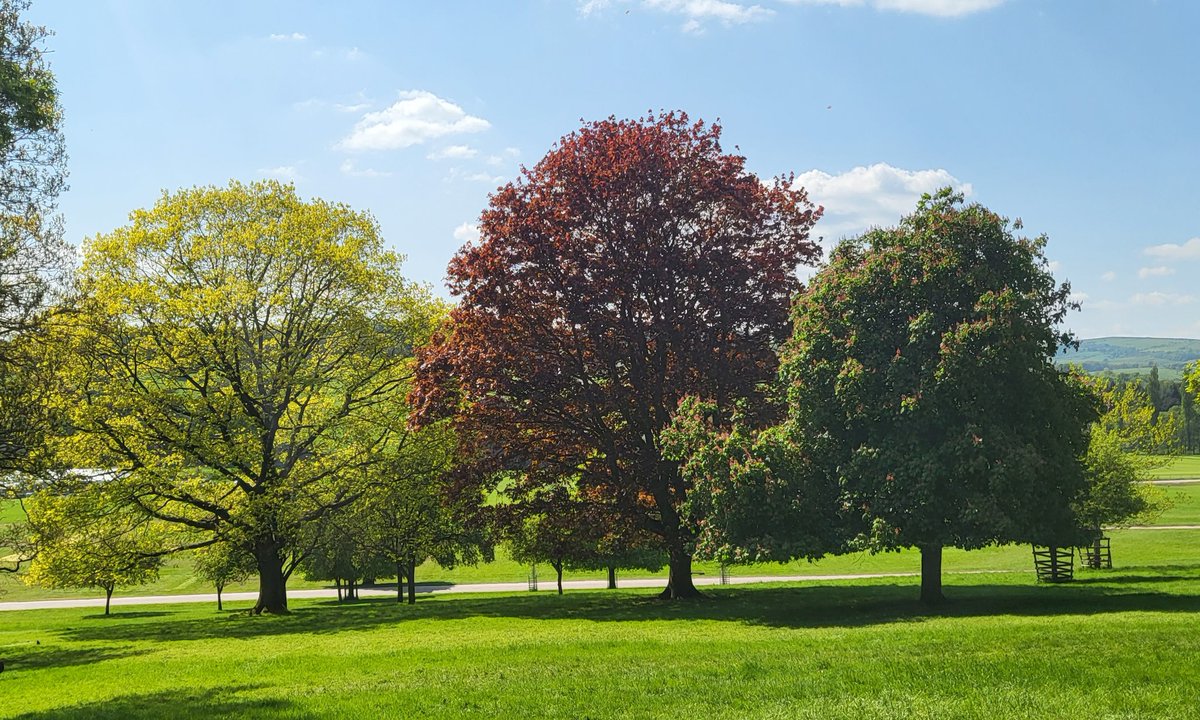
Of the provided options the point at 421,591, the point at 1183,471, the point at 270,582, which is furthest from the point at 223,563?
the point at 1183,471

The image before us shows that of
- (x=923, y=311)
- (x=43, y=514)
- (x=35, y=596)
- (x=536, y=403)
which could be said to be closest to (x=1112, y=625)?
(x=923, y=311)

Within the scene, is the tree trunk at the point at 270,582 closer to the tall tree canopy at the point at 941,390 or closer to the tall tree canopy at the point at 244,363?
the tall tree canopy at the point at 244,363

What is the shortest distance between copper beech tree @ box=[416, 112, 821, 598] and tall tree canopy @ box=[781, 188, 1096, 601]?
4.23m

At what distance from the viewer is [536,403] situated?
29.1 meters

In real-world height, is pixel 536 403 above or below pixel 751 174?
below

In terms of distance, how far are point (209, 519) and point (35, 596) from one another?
1520 inches

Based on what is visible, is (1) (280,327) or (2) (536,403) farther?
(1) (280,327)

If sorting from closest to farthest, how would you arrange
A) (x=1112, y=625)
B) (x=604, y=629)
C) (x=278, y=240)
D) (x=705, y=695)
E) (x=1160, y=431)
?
(x=705, y=695) < (x=1112, y=625) < (x=604, y=629) < (x=278, y=240) < (x=1160, y=431)

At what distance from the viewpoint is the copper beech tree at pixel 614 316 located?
28625 millimetres

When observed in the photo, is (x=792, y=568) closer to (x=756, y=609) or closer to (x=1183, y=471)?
(x=756, y=609)

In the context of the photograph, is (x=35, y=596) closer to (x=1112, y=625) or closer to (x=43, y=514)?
(x=43, y=514)

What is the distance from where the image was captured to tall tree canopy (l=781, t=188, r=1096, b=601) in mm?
21531

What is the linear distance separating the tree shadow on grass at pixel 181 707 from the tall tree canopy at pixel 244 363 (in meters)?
15.3

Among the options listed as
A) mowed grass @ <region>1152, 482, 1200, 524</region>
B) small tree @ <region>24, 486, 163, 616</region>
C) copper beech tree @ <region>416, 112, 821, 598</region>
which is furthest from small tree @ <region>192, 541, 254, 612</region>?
mowed grass @ <region>1152, 482, 1200, 524</region>
